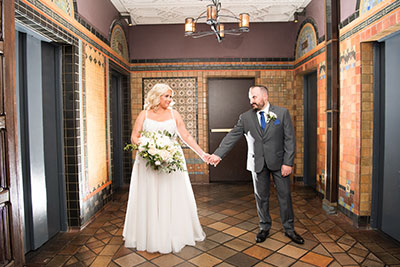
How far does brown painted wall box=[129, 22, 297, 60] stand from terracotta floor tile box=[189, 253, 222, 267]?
14.5ft

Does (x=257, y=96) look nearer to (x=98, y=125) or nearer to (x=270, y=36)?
(x=98, y=125)

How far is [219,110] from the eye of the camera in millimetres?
6234

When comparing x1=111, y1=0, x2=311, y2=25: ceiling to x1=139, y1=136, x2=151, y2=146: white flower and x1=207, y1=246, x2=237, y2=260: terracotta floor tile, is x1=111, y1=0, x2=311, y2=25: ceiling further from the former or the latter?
x1=207, y1=246, x2=237, y2=260: terracotta floor tile

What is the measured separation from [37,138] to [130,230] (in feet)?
4.63

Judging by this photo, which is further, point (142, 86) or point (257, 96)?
point (142, 86)

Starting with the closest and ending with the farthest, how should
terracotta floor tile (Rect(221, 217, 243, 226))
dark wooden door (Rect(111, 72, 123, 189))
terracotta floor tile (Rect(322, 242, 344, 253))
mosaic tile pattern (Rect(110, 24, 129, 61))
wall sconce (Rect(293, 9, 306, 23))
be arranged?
terracotta floor tile (Rect(322, 242, 344, 253)) < terracotta floor tile (Rect(221, 217, 243, 226)) < mosaic tile pattern (Rect(110, 24, 129, 61)) < wall sconce (Rect(293, 9, 306, 23)) < dark wooden door (Rect(111, 72, 123, 189))

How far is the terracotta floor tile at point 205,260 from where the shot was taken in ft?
8.68

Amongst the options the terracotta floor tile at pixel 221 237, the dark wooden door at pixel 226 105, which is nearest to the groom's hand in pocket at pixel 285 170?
the terracotta floor tile at pixel 221 237

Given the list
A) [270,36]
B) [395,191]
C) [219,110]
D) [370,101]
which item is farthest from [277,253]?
[270,36]

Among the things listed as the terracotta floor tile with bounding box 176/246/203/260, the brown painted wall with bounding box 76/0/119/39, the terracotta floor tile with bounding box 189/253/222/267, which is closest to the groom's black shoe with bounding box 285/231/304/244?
the terracotta floor tile with bounding box 189/253/222/267

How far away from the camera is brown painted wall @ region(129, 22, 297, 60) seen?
611 centimetres

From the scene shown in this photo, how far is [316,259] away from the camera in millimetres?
2701

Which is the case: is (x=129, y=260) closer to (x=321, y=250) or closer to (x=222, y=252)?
(x=222, y=252)

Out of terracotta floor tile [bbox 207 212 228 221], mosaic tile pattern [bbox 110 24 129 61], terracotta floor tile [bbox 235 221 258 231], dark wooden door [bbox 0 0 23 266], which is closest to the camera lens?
dark wooden door [bbox 0 0 23 266]
